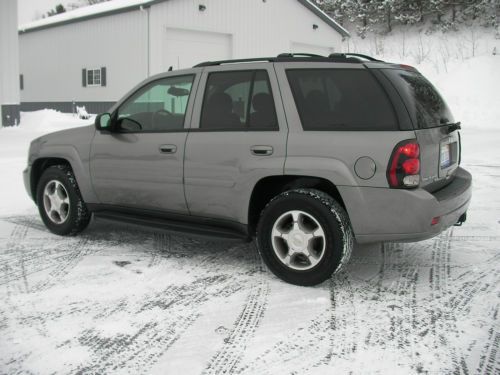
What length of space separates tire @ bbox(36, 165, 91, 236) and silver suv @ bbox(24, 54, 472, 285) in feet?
1.25

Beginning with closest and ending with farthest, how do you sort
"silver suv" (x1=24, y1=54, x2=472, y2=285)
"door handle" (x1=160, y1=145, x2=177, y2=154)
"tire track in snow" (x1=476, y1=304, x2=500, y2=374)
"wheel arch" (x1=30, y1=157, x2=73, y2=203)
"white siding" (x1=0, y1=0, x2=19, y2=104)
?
1. "tire track in snow" (x1=476, y1=304, x2=500, y2=374)
2. "silver suv" (x1=24, y1=54, x2=472, y2=285)
3. "door handle" (x1=160, y1=145, x2=177, y2=154)
4. "wheel arch" (x1=30, y1=157, x2=73, y2=203)
5. "white siding" (x1=0, y1=0, x2=19, y2=104)

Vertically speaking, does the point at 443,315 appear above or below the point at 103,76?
below

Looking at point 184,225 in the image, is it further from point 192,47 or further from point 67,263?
point 192,47

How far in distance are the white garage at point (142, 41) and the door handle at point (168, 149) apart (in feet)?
53.7

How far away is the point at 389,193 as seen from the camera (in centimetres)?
398

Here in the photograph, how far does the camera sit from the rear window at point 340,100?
4121 mm

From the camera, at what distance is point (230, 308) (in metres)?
3.92

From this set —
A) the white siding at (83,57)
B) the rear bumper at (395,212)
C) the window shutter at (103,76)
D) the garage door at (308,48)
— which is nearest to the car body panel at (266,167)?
the rear bumper at (395,212)

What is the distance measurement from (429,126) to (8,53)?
56.5 ft

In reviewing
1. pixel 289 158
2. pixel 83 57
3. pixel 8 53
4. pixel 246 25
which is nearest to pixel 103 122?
pixel 289 158

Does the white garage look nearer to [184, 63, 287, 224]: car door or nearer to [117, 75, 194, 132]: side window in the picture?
[117, 75, 194, 132]: side window

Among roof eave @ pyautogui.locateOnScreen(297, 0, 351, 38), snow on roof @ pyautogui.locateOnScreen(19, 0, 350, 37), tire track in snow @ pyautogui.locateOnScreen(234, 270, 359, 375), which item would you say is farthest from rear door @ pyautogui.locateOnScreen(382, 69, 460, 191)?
roof eave @ pyautogui.locateOnScreen(297, 0, 351, 38)

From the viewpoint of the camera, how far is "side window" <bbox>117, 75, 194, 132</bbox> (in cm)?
506

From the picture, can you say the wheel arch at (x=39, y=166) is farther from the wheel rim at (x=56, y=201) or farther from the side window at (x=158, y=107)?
the side window at (x=158, y=107)
